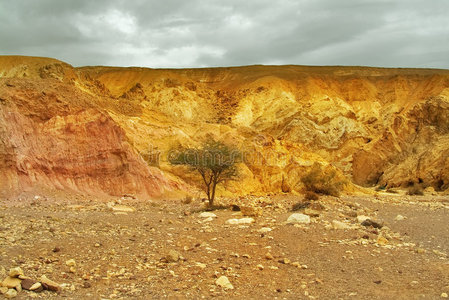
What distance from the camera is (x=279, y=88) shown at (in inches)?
2421

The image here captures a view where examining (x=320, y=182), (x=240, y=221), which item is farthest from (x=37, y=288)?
(x=320, y=182)

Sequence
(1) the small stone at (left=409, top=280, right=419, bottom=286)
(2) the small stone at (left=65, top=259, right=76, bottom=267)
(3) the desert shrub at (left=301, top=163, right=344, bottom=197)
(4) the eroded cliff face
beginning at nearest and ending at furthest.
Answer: (1) the small stone at (left=409, top=280, right=419, bottom=286), (2) the small stone at (left=65, top=259, right=76, bottom=267), (4) the eroded cliff face, (3) the desert shrub at (left=301, top=163, right=344, bottom=197)

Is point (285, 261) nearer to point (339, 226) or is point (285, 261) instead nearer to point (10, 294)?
point (339, 226)

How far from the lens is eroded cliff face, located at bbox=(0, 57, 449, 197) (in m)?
18.4

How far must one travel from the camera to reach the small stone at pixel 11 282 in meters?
5.96

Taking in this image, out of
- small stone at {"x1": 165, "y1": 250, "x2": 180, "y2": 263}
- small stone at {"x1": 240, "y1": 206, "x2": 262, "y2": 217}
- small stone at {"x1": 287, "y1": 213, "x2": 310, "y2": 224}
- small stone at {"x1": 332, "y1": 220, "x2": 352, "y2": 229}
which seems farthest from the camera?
small stone at {"x1": 240, "y1": 206, "x2": 262, "y2": 217}

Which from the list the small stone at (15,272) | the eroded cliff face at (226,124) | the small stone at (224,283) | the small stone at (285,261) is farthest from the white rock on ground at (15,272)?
the eroded cliff face at (226,124)

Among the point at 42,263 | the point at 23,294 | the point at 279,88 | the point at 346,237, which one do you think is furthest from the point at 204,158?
the point at 279,88

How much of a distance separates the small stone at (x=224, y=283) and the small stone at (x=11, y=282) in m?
3.02

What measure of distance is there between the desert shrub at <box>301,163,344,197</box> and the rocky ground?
12.7 metres

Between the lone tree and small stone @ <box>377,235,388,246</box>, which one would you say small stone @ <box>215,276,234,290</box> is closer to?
small stone @ <box>377,235,388,246</box>

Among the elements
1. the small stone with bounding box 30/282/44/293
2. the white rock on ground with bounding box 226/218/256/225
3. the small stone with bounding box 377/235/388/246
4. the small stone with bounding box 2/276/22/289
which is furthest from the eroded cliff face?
the small stone with bounding box 377/235/388/246

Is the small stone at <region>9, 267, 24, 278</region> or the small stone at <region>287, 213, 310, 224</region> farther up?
the small stone at <region>9, 267, 24, 278</region>

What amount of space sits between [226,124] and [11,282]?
33453mm
